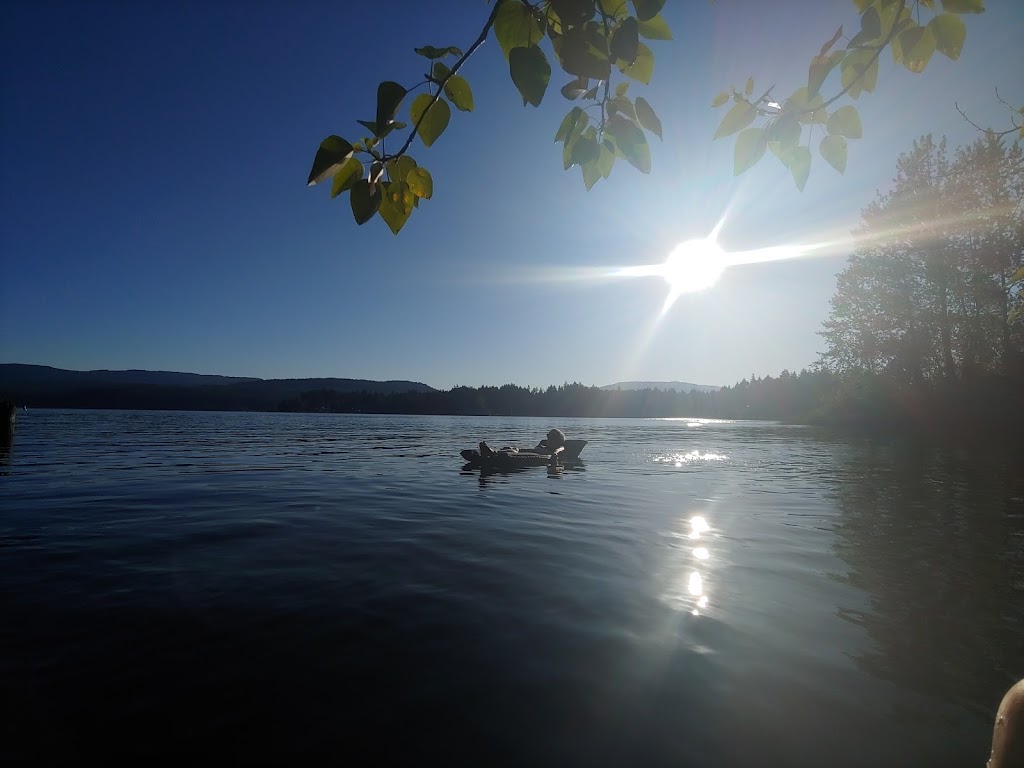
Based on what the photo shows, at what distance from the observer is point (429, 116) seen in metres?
1.68

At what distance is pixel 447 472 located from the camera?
19.9m

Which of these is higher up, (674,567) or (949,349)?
(949,349)

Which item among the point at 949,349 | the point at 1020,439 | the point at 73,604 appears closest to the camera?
the point at 73,604

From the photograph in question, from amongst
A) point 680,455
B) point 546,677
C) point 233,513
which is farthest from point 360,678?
point 680,455

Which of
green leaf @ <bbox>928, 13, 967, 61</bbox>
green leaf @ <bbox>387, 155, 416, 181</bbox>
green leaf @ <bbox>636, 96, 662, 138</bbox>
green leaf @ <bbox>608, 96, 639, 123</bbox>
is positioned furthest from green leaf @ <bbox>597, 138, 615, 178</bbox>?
green leaf @ <bbox>928, 13, 967, 61</bbox>

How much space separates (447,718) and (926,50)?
4784mm

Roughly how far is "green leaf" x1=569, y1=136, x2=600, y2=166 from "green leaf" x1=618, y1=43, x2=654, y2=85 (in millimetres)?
279

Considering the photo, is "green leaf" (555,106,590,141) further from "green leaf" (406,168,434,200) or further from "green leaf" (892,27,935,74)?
"green leaf" (892,27,935,74)

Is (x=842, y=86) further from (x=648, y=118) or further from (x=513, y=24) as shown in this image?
(x=513, y=24)

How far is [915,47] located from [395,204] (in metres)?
2.12

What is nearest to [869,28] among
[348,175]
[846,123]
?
[846,123]

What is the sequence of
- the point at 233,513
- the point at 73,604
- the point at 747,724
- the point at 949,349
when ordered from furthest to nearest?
the point at 949,349
the point at 233,513
the point at 73,604
the point at 747,724

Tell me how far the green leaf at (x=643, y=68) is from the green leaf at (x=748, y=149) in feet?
1.64

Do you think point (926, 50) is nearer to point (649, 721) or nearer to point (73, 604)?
point (649, 721)
